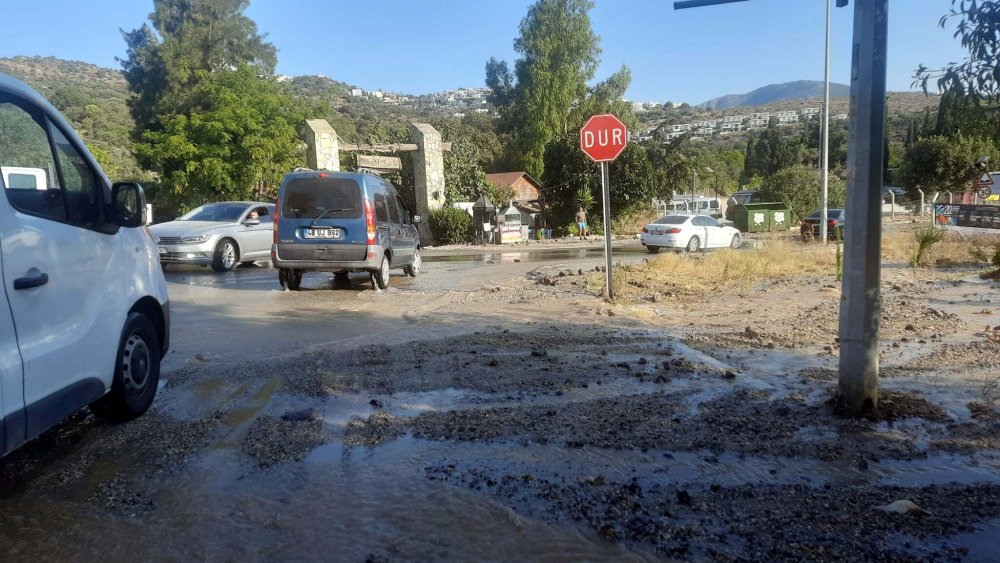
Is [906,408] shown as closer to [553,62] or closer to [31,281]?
[31,281]

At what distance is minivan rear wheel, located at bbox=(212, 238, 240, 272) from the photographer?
48.9ft

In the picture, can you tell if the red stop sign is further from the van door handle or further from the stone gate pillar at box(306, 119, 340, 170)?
the stone gate pillar at box(306, 119, 340, 170)

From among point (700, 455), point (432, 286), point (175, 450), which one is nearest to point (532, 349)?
point (700, 455)

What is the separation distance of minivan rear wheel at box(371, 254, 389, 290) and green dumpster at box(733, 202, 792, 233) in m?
31.0

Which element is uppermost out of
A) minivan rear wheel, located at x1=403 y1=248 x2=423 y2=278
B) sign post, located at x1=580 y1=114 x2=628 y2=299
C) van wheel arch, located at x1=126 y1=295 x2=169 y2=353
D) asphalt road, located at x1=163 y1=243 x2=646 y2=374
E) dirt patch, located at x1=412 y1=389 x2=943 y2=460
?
sign post, located at x1=580 y1=114 x2=628 y2=299

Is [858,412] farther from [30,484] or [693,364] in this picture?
[30,484]

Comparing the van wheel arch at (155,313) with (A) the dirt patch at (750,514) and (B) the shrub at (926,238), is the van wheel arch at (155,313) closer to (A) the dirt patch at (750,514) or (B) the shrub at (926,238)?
(A) the dirt patch at (750,514)

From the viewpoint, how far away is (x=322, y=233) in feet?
37.2

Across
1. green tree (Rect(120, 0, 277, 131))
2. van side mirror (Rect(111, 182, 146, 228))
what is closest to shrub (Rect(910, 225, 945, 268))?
van side mirror (Rect(111, 182, 146, 228))

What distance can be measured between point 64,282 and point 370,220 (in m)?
7.77

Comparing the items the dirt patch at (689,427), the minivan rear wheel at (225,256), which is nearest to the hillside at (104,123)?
the minivan rear wheel at (225,256)

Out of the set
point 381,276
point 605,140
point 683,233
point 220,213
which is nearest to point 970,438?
point 605,140

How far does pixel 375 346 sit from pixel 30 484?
12.2ft

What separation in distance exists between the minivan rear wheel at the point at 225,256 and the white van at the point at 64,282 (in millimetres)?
10402
